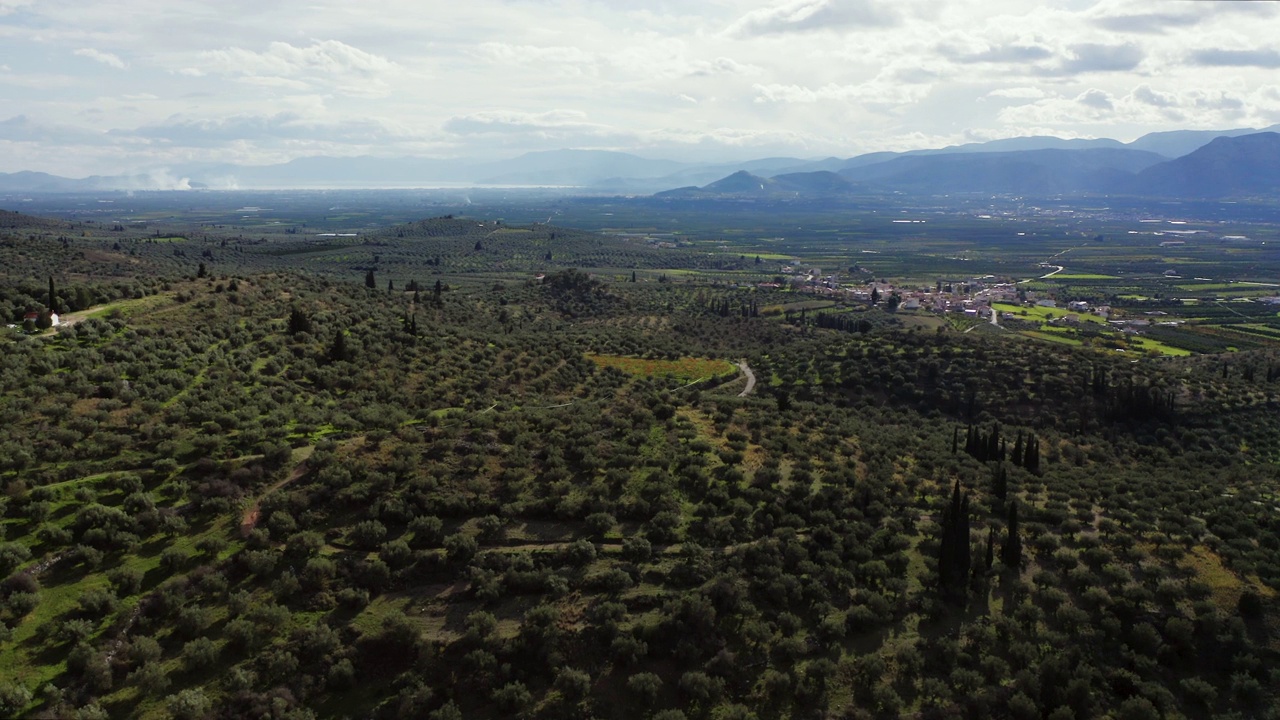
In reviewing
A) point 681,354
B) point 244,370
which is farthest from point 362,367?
point 681,354

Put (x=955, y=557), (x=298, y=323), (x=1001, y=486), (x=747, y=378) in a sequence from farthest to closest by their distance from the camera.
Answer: (x=747, y=378), (x=298, y=323), (x=1001, y=486), (x=955, y=557)

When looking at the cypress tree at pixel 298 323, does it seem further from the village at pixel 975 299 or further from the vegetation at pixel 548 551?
the village at pixel 975 299

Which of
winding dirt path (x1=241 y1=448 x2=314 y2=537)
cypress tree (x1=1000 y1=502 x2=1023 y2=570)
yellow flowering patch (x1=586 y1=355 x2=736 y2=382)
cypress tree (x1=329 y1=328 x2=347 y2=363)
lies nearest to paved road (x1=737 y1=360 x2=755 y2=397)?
yellow flowering patch (x1=586 y1=355 x2=736 y2=382)

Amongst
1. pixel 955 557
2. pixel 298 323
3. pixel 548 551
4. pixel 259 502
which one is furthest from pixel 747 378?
pixel 259 502

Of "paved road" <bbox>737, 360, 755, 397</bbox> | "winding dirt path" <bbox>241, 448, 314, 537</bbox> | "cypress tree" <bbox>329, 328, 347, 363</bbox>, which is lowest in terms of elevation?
"paved road" <bbox>737, 360, 755, 397</bbox>

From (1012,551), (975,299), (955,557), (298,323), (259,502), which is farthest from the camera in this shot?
(975,299)

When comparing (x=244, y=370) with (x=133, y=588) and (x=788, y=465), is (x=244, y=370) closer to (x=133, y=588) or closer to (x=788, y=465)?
(x=133, y=588)

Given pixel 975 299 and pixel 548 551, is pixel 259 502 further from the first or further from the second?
pixel 975 299

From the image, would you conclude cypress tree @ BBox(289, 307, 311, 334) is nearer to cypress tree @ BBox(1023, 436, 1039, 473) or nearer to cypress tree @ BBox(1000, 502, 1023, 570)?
cypress tree @ BBox(1000, 502, 1023, 570)
